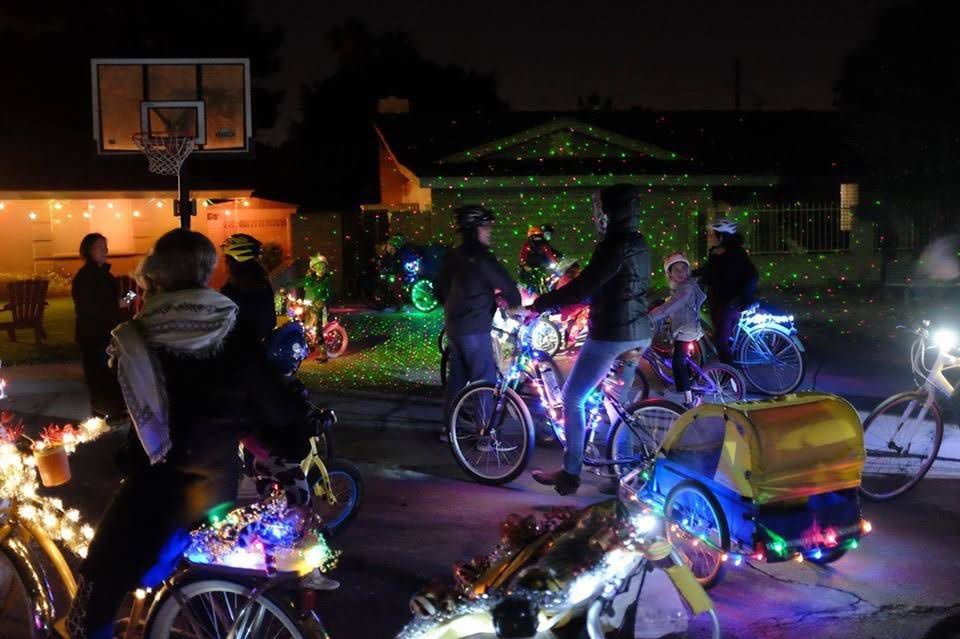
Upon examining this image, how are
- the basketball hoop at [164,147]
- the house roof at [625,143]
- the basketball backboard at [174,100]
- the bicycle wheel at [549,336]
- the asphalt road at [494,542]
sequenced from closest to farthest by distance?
the asphalt road at [494,542]
the bicycle wheel at [549,336]
the basketball hoop at [164,147]
the basketball backboard at [174,100]
the house roof at [625,143]

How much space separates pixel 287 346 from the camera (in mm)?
6863

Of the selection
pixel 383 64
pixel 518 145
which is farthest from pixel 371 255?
pixel 383 64

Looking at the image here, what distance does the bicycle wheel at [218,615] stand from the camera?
3.57 m

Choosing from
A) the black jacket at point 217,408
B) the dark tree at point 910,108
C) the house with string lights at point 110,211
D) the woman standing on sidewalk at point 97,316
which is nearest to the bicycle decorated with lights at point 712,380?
the woman standing on sidewalk at point 97,316

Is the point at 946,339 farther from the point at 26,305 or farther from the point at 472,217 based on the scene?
the point at 26,305

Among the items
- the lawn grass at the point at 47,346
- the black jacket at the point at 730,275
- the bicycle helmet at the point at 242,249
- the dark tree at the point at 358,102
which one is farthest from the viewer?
the dark tree at the point at 358,102

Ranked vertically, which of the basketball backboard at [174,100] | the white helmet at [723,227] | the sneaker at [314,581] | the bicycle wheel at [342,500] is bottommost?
the bicycle wheel at [342,500]

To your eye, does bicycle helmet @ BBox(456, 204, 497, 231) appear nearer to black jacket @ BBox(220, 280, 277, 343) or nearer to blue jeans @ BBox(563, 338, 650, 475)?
blue jeans @ BBox(563, 338, 650, 475)

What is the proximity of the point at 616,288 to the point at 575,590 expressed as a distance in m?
3.22

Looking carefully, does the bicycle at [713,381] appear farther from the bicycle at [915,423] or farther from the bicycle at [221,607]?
the bicycle at [221,607]

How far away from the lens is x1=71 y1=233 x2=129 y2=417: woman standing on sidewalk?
976cm

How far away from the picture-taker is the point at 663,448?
6145mm

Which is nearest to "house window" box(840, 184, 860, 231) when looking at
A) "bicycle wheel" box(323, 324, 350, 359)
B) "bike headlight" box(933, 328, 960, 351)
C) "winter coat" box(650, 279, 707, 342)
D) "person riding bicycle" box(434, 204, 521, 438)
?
"bicycle wheel" box(323, 324, 350, 359)

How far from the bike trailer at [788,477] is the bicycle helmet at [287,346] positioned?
273cm
